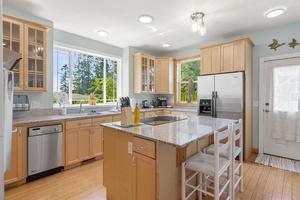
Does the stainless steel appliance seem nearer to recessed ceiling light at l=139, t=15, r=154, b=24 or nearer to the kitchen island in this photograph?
recessed ceiling light at l=139, t=15, r=154, b=24

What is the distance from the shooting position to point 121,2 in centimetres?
241

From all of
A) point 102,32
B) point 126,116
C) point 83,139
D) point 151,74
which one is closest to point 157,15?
point 102,32

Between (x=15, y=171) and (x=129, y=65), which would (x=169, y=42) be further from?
(x=15, y=171)

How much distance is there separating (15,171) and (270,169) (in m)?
3.96

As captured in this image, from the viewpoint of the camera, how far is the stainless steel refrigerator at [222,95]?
3.19 m

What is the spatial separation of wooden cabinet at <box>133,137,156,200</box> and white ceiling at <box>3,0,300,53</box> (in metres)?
Result: 2.06

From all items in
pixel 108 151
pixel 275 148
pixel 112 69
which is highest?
pixel 112 69

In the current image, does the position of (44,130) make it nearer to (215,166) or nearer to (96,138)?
(96,138)

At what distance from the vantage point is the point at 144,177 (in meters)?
1.52

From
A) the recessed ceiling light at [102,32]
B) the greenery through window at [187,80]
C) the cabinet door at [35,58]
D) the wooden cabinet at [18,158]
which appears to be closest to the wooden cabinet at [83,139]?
the wooden cabinet at [18,158]

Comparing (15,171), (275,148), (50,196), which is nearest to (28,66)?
(15,171)

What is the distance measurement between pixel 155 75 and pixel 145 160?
3590 millimetres

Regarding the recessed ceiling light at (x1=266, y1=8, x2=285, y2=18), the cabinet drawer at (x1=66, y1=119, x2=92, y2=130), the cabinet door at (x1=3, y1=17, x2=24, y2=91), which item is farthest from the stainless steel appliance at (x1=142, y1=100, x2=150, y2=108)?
the recessed ceiling light at (x1=266, y1=8, x2=285, y2=18)

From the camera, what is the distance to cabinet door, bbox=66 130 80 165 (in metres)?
2.78
